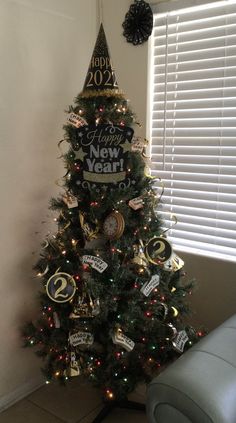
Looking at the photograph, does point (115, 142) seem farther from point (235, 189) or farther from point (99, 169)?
point (235, 189)

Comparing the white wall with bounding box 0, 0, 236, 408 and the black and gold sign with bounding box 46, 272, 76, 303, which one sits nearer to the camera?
the black and gold sign with bounding box 46, 272, 76, 303

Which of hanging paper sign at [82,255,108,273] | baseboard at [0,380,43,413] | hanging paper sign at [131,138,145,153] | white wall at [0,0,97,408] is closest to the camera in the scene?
hanging paper sign at [82,255,108,273]

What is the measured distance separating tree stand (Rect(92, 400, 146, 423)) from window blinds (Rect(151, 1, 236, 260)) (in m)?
0.81

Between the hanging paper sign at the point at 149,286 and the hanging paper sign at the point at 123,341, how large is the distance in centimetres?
19

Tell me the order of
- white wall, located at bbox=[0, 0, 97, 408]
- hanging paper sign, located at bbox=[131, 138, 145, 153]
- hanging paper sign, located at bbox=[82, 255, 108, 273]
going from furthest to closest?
white wall, located at bbox=[0, 0, 97, 408], hanging paper sign, located at bbox=[131, 138, 145, 153], hanging paper sign, located at bbox=[82, 255, 108, 273]

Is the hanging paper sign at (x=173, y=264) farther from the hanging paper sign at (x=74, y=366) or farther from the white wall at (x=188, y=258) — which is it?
the hanging paper sign at (x=74, y=366)

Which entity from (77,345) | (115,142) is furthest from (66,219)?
(77,345)

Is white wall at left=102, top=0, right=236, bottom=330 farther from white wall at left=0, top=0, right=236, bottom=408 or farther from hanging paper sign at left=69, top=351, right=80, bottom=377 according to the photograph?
hanging paper sign at left=69, top=351, right=80, bottom=377

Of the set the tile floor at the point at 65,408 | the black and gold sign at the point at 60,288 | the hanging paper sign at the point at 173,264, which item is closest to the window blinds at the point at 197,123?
the hanging paper sign at the point at 173,264

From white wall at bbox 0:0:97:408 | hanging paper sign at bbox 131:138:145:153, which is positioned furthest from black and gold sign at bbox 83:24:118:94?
white wall at bbox 0:0:97:408

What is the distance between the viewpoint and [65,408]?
6.18 ft

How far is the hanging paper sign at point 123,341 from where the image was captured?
4.95 feet

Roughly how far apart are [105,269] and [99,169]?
0.42 metres

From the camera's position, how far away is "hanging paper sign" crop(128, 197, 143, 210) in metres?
1.56
